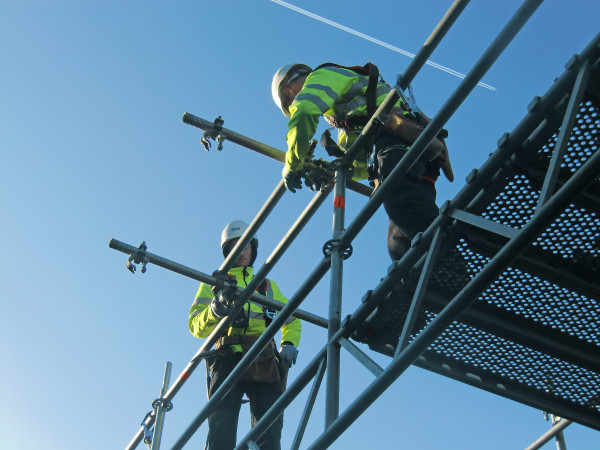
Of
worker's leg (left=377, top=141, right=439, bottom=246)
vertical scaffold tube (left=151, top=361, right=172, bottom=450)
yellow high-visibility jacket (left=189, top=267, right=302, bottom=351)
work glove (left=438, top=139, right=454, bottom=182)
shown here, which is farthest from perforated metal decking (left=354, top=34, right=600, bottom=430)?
vertical scaffold tube (left=151, top=361, right=172, bottom=450)

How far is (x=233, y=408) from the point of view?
22.5 feet

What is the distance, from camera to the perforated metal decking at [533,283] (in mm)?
3943

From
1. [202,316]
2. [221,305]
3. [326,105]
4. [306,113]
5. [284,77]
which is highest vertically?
[284,77]

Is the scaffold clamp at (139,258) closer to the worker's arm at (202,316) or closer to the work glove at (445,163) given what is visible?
the worker's arm at (202,316)

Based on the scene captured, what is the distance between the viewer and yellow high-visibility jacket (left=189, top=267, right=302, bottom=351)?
7152 millimetres

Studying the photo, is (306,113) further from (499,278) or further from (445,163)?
(499,278)

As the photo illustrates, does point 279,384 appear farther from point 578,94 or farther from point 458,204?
point 578,94

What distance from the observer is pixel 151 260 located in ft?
22.1

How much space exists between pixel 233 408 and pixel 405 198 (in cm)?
255

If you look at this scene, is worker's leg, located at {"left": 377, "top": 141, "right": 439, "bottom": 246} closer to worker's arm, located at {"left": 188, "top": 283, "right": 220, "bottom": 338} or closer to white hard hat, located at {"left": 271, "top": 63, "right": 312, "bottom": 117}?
white hard hat, located at {"left": 271, "top": 63, "right": 312, "bottom": 117}

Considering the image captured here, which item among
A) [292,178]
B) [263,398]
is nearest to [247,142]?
[292,178]

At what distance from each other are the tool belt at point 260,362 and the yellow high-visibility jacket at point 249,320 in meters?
0.05

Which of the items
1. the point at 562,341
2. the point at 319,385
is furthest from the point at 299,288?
the point at 562,341

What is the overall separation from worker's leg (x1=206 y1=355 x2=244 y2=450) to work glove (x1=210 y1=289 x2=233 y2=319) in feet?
1.67
